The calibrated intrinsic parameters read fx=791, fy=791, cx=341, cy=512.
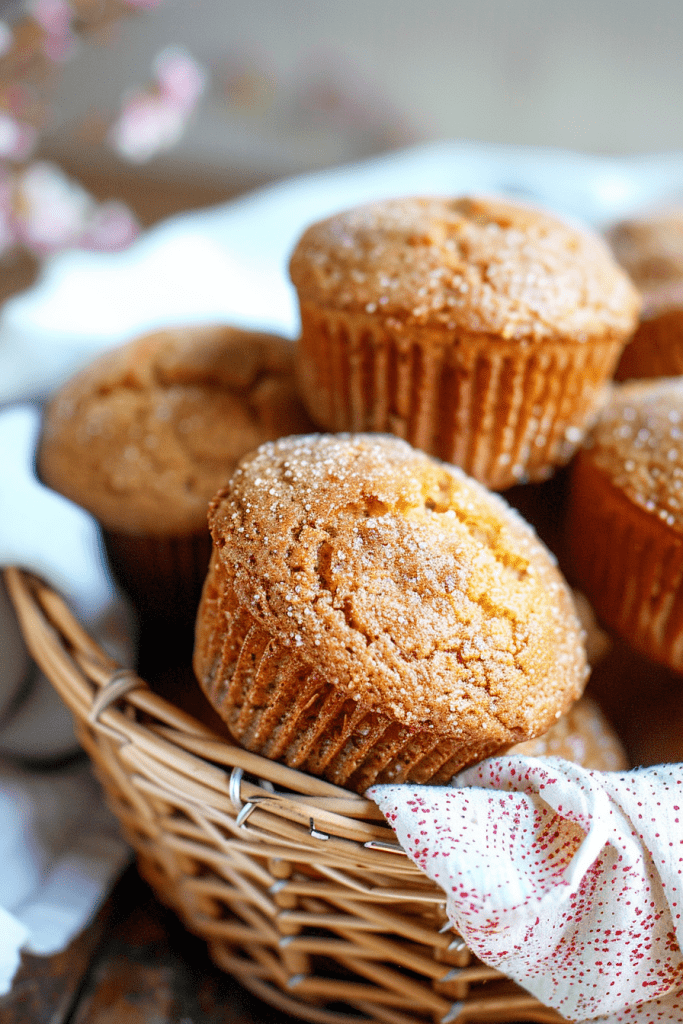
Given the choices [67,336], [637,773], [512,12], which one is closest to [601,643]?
[637,773]

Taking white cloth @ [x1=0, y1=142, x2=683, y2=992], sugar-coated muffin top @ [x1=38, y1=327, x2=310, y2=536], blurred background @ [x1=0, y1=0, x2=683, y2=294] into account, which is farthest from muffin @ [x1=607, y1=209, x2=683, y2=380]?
blurred background @ [x1=0, y1=0, x2=683, y2=294]

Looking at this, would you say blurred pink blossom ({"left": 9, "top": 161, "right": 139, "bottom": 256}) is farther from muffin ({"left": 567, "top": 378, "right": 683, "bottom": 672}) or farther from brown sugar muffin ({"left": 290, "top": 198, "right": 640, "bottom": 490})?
muffin ({"left": 567, "top": 378, "right": 683, "bottom": 672})

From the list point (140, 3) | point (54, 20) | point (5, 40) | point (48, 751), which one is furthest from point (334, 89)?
point (48, 751)

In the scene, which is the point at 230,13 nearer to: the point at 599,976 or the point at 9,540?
the point at 9,540

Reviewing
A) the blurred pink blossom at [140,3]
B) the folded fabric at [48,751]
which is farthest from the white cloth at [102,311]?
the blurred pink blossom at [140,3]

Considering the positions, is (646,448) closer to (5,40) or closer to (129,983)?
(129,983)

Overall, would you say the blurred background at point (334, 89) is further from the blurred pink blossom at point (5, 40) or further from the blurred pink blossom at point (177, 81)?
the blurred pink blossom at point (5, 40)
